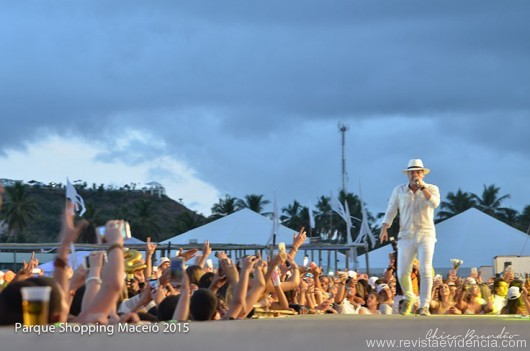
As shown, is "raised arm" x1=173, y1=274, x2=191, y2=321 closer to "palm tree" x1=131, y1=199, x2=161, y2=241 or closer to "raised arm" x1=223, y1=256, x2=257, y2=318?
"raised arm" x1=223, y1=256, x2=257, y2=318

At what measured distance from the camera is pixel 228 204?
117938 mm

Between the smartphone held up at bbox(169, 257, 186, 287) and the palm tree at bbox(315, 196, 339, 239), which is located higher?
the palm tree at bbox(315, 196, 339, 239)

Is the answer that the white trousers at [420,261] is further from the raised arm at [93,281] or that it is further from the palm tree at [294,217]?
the palm tree at [294,217]

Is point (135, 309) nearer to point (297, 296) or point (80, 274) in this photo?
point (80, 274)

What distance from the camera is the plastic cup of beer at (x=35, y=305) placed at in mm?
5570

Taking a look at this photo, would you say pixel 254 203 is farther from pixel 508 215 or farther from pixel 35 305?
pixel 35 305

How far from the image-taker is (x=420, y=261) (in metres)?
12.3

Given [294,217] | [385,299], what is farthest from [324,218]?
[385,299]

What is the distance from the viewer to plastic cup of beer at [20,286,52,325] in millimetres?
5570

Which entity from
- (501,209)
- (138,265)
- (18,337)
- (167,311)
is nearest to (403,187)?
(138,265)

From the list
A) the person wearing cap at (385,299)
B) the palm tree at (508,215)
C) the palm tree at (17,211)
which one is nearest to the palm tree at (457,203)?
the palm tree at (508,215)

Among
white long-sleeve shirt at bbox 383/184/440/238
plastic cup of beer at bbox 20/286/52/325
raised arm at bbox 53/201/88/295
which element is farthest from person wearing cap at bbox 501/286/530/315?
plastic cup of beer at bbox 20/286/52/325

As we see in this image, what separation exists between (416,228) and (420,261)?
1.22ft

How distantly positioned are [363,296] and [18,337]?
11339 millimetres
